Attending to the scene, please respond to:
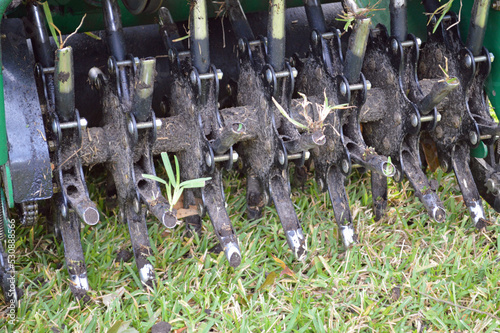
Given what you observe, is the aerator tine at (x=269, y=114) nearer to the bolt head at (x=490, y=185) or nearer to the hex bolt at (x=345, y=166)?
the hex bolt at (x=345, y=166)

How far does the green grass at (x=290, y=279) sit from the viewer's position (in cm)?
180

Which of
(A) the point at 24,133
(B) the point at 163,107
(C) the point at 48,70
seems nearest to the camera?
(A) the point at 24,133

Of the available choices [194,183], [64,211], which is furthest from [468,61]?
[64,211]

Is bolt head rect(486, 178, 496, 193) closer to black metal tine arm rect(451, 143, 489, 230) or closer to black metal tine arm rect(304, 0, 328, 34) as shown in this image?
black metal tine arm rect(451, 143, 489, 230)

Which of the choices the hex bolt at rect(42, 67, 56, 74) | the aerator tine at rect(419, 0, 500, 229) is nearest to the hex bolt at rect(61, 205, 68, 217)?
the hex bolt at rect(42, 67, 56, 74)

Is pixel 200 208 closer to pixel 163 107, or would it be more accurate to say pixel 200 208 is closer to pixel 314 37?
pixel 163 107

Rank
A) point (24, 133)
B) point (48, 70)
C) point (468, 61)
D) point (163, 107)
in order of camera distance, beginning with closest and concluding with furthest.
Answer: point (24, 133) < point (48, 70) < point (468, 61) < point (163, 107)

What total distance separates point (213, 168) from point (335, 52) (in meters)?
0.55

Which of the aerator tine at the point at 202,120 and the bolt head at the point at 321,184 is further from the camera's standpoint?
the bolt head at the point at 321,184

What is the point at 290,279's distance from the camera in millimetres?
1981

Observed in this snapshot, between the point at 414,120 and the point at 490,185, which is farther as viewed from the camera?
the point at 490,185

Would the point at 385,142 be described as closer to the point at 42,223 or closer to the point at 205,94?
the point at 205,94

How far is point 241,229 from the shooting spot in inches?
87.4

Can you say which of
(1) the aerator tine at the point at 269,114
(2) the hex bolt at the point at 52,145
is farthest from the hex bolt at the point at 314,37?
(2) the hex bolt at the point at 52,145
